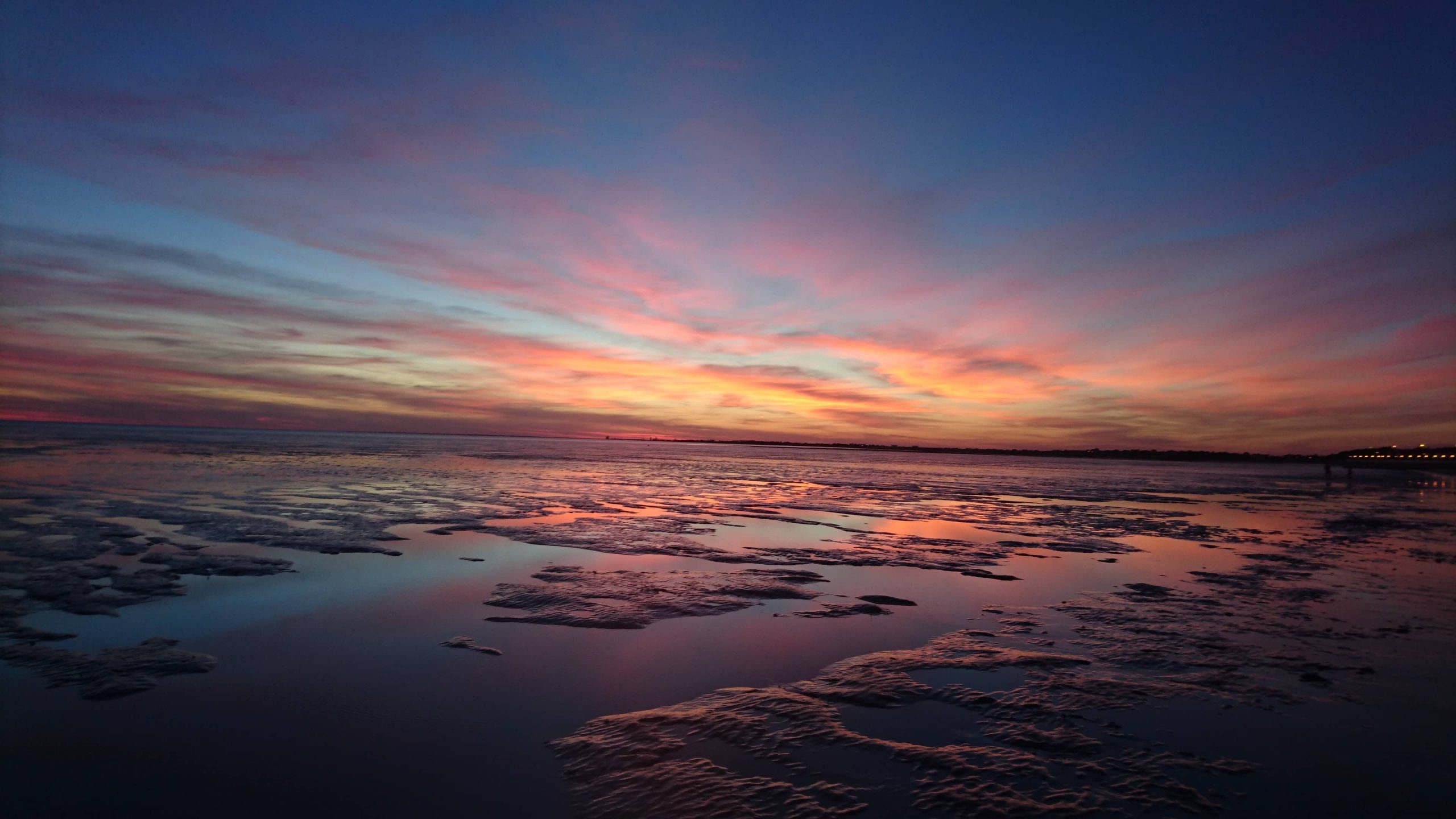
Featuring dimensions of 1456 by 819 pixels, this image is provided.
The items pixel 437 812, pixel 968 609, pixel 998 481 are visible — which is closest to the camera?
pixel 437 812

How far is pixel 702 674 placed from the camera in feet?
23.8

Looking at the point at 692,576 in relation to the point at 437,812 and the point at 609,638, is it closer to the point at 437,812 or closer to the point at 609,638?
the point at 609,638

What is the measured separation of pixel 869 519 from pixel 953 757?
58.3 feet

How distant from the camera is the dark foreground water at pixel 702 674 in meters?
4.83

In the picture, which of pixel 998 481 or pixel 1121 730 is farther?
pixel 998 481

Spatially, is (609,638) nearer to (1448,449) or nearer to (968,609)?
(968,609)

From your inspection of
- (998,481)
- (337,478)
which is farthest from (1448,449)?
(337,478)

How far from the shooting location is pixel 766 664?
7.63 meters

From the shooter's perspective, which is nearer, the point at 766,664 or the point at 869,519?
the point at 766,664

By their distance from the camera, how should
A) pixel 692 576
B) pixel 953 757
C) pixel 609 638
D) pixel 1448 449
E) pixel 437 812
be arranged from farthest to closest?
1. pixel 1448 449
2. pixel 692 576
3. pixel 609 638
4. pixel 953 757
5. pixel 437 812

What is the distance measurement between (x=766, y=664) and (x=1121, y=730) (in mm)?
3625

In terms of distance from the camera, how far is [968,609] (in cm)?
1041

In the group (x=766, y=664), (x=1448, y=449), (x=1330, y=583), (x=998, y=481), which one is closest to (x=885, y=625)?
(x=766, y=664)

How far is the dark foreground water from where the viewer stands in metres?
4.83
